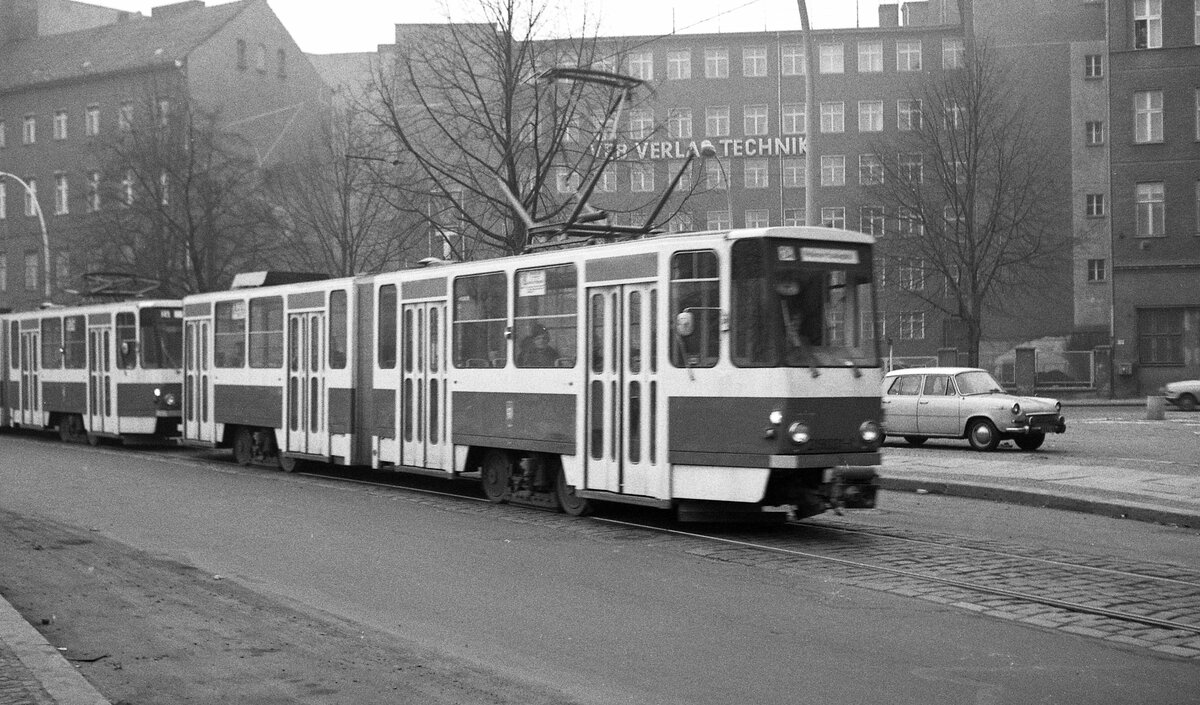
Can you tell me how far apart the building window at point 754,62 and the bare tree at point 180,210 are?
34444 mm

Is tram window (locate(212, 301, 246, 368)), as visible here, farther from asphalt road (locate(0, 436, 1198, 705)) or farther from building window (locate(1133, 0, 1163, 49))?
building window (locate(1133, 0, 1163, 49))

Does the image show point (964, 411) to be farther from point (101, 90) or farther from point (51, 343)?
point (101, 90)

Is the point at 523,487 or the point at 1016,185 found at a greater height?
the point at 1016,185

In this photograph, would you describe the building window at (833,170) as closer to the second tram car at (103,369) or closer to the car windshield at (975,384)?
the car windshield at (975,384)

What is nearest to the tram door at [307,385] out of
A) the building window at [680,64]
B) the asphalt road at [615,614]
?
the asphalt road at [615,614]

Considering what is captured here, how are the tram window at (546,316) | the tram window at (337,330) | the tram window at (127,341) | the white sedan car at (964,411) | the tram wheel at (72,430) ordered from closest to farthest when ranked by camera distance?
1. the tram window at (546,316)
2. the tram window at (337,330)
3. the white sedan car at (964,411)
4. the tram window at (127,341)
5. the tram wheel at (72,430)

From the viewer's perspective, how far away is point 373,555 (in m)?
11.5

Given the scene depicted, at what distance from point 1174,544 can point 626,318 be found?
578 centimetres

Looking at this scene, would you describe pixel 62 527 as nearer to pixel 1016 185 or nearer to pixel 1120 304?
pixel 1016 185

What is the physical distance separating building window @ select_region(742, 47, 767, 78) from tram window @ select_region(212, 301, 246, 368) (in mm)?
54687

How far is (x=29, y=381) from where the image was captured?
31531 millimetres

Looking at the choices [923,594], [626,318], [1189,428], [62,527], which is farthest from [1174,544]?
[1189,428]

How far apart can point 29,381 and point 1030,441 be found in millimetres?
22909

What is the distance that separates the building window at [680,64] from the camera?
2913 inches
